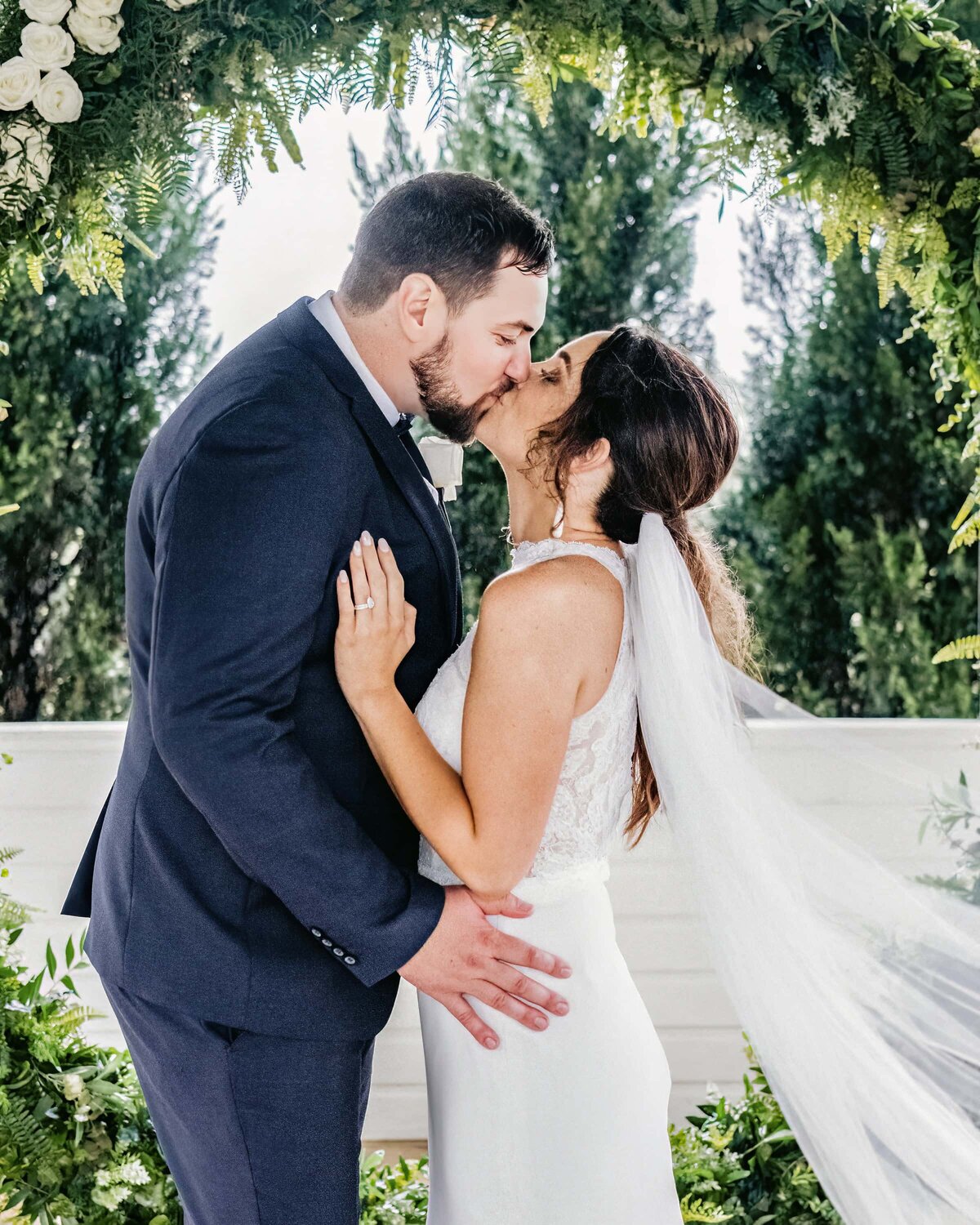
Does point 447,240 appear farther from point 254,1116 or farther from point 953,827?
point 953,827

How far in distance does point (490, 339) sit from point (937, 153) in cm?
95

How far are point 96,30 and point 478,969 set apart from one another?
5.38 ft

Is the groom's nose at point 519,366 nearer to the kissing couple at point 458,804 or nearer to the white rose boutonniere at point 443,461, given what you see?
the kissing couple at point 458,804

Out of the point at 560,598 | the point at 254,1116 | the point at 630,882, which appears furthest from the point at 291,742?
the point at 630,882

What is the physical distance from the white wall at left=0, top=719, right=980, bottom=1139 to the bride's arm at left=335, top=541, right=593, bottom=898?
1.99 m

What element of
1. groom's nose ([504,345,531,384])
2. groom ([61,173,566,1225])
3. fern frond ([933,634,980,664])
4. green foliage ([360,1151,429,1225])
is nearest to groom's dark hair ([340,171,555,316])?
groom ([61,173,566,1225])

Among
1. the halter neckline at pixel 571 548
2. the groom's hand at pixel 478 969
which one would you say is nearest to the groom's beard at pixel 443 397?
the halter neckline at pixel 571 548

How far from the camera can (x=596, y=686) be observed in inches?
65.4

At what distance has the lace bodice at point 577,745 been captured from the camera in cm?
170

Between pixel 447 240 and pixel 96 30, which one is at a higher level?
pixel 96 30

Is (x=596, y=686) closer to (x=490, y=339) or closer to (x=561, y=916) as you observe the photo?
(x=561, y=916)

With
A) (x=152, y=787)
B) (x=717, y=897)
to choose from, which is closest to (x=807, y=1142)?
(x=717, y=897)

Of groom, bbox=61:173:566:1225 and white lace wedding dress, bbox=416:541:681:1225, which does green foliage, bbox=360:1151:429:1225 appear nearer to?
white lace wedding dress, bbox=416:541:681:1225

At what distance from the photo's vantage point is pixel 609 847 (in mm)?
1822
